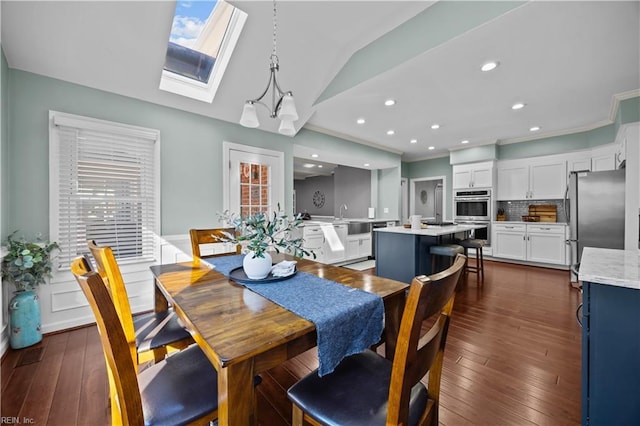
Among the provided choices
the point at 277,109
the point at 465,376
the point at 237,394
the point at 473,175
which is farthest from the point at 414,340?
the point at 473,175

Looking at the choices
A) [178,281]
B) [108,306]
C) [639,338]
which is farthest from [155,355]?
[639,338]

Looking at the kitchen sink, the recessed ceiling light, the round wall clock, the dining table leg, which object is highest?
the recessed ceiling light

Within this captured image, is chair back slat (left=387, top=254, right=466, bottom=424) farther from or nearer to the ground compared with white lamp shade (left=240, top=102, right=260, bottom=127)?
nearer to the ground

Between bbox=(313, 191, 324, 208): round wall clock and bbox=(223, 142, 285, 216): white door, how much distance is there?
5.26 metres

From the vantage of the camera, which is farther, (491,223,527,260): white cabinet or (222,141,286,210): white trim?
(491,223,527,260): white cabinet

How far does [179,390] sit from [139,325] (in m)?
0.82

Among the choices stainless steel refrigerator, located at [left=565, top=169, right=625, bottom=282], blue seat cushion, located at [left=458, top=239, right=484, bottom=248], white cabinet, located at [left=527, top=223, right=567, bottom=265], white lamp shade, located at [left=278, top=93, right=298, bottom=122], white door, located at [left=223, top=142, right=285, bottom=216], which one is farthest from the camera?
white cabinet, located at [left=527, top=223, right=567, bottom=265]

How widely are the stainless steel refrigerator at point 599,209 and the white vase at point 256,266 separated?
13.5ft

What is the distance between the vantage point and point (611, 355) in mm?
1188

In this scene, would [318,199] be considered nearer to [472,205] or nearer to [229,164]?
[472,205]

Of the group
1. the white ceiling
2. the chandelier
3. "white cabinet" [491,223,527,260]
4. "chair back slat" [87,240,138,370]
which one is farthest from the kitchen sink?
"chair back slat" [87,240,138,370]

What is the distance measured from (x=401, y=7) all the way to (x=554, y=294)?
407 centimetres

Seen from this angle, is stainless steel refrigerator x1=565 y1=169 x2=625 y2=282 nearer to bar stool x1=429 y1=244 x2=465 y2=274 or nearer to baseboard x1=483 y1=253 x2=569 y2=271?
baseboard x1=483 y1=253 x2=569 y2=271

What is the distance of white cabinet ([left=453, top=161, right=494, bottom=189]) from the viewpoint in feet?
18.8
